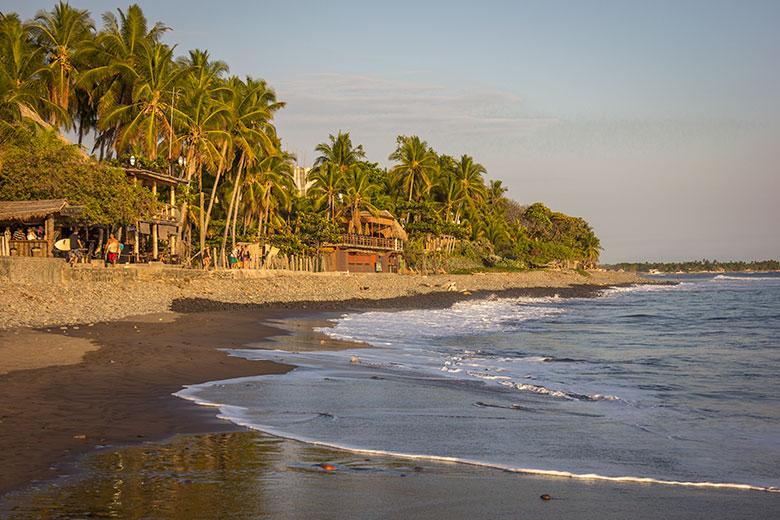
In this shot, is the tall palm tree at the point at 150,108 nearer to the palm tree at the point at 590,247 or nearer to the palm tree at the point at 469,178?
the palm tree at the point at 469,178

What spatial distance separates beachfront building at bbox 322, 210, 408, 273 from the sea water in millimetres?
39908

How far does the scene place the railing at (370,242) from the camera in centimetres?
5656

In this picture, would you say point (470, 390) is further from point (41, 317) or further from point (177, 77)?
point (177, 77)

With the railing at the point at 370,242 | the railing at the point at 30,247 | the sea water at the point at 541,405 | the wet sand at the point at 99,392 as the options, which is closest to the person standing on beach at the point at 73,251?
the railing at the point at 30,247

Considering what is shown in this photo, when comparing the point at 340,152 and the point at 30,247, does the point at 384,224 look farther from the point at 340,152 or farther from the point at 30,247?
the point at 30,247

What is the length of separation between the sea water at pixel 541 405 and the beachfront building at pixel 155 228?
22.2m

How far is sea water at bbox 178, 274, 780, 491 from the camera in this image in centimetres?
557

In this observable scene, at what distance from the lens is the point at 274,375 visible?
9.95 metres

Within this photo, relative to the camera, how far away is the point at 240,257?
4316 centimetres

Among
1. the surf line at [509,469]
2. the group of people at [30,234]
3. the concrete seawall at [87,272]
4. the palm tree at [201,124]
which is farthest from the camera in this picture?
the palm tree at [201,124]

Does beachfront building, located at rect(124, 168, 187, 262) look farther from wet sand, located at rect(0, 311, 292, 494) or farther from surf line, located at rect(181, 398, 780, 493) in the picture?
surf line, located at rect(181, 398, 780, 493)

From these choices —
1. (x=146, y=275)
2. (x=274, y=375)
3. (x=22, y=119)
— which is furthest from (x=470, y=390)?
(x=22, y=119)

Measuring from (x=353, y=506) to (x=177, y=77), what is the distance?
38719 millimetres

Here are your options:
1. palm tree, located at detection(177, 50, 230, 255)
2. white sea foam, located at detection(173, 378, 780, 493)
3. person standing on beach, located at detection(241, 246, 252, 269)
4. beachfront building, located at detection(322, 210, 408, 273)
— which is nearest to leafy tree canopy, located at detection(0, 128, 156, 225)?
palm tree, located at detection(177, 50, 230, 255)
